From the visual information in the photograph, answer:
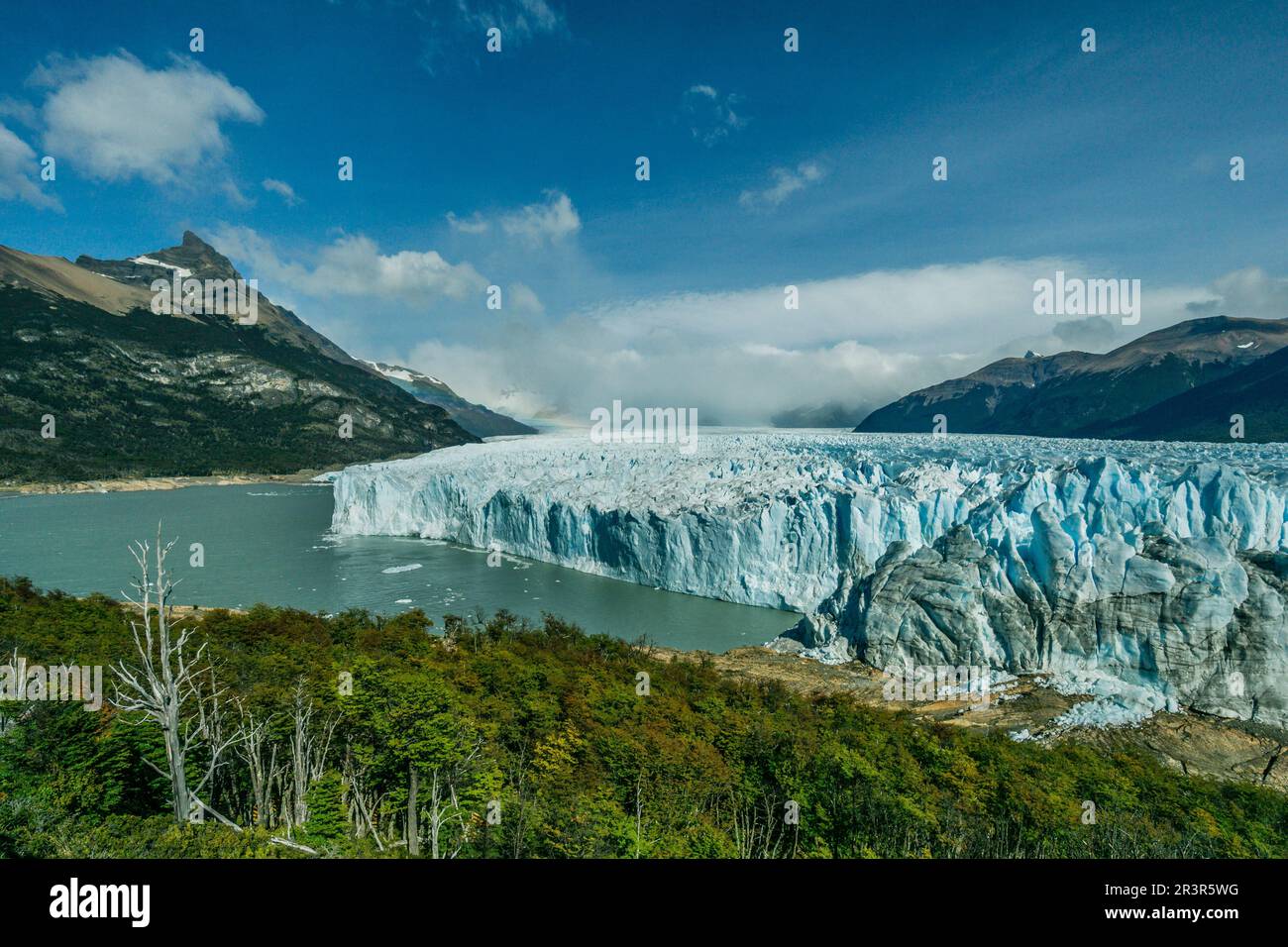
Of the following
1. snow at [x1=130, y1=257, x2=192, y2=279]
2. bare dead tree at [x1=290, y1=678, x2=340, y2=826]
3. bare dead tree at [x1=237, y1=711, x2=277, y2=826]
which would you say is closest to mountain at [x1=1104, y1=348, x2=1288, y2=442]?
bare dead tree at [x1=290, y1=678, x2=340, y2=826]

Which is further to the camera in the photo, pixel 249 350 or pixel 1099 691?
pixel 249 350

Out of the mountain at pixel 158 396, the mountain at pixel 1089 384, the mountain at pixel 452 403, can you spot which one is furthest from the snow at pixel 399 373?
the mountain at pixel 1089 384

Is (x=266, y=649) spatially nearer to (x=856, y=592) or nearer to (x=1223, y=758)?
(x=856, y=592)

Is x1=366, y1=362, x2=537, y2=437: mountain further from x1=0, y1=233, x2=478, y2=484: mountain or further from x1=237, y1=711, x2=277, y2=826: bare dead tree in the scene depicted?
x1=237, y1=711, x2=277, y2=826: bare dead tree

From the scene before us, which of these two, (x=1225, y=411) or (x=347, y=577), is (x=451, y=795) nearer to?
(x=347, y=577)

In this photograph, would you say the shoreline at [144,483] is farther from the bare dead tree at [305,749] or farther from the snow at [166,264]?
the snow at [166,264]

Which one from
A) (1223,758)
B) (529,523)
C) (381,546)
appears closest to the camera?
(1223,758)
